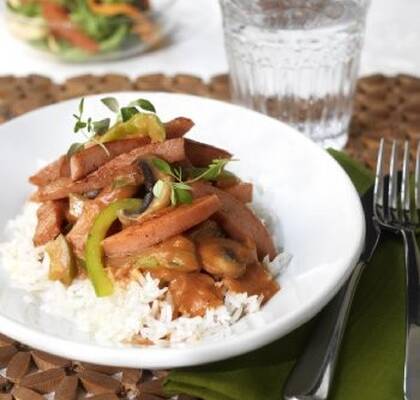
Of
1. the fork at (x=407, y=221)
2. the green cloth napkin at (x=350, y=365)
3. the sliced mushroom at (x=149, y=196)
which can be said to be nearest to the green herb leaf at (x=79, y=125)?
the sliced mushroom at (x=149, y=196)

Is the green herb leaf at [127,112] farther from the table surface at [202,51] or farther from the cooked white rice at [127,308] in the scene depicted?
the table surface at [202,51]

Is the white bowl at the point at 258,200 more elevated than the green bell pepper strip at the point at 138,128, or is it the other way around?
the green bell pepper strip at the point at 138,128

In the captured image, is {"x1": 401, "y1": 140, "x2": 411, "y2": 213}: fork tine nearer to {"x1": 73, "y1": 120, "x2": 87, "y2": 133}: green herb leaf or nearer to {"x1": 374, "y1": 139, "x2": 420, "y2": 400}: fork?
A: {"x1": 374, "y1": 139, "x2": 420, "y2": 400}: fork

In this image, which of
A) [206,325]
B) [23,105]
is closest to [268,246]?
[206,325]

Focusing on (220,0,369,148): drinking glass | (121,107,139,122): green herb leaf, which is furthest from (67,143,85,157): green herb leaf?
(220,0,369,148): drinking glass

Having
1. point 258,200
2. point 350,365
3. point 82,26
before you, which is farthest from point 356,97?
point 350,365

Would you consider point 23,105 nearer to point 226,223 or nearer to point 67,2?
point 67,2
